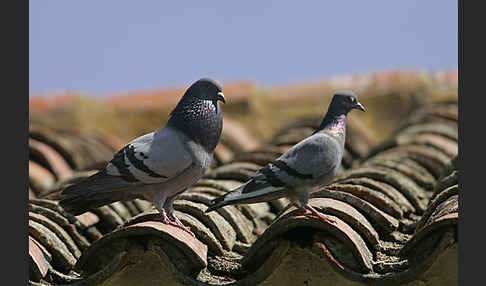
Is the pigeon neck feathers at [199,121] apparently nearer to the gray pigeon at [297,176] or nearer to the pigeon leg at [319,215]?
the gray pigeon at [297,176]

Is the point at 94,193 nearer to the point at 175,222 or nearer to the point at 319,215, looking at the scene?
the point at 175,222

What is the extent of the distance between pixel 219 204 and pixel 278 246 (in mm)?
359

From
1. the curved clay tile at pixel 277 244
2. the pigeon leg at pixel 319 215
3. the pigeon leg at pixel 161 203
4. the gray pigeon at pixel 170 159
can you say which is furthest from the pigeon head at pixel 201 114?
the pigeon leg at pixel 319 215

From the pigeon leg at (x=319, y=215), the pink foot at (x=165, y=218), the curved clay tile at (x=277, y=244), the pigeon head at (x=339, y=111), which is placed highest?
the pigeon head at (x=339, y=111)

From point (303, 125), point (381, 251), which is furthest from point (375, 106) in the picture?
point (381, 251)

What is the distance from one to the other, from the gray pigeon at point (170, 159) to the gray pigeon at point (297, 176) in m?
0.30

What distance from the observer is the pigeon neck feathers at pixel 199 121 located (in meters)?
4.64

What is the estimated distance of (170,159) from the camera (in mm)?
4594

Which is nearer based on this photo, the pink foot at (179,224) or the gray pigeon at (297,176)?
the gray pigeon at (297,176)

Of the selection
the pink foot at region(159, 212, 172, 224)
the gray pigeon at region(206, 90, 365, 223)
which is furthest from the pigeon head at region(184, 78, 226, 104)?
the pink foot at region(159, 212, 172, 224)

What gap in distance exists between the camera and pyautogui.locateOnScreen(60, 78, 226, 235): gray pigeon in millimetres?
4613

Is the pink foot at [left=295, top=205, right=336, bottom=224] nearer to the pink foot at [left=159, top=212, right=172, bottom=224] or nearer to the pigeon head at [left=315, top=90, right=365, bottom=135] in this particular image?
the pigeon head at [left=315, top=90, right=365, bottom=135]

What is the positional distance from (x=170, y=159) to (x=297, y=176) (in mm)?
608

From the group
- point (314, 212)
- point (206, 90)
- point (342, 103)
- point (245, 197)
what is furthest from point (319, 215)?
point (206, 90)
